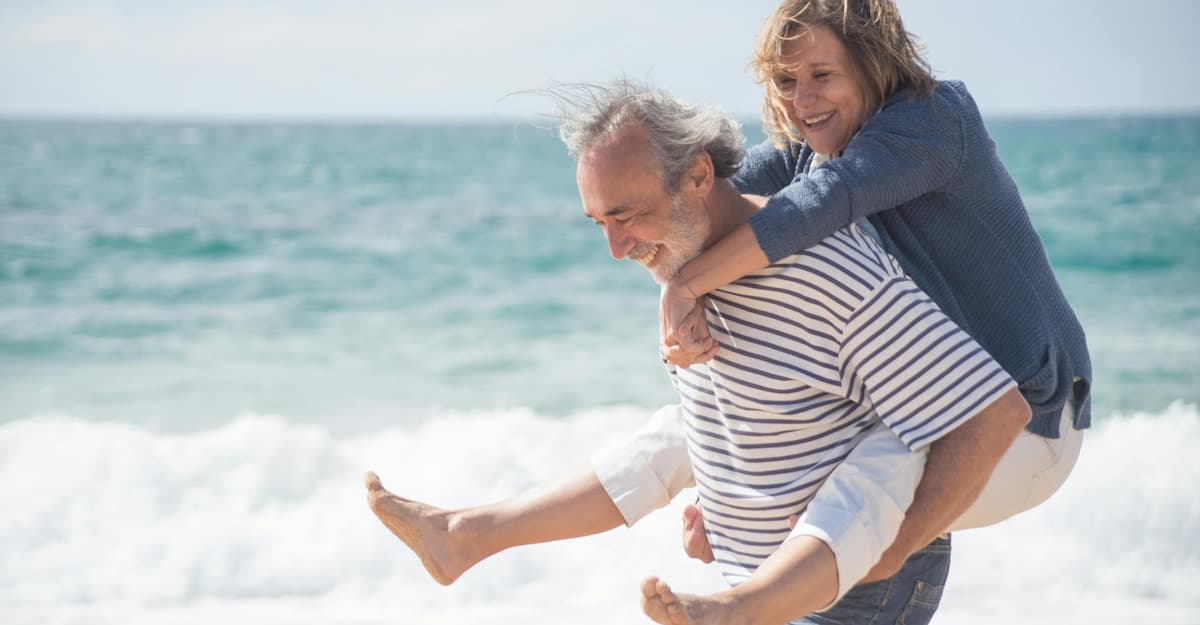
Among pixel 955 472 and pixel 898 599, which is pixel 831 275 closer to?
pixel 955 472

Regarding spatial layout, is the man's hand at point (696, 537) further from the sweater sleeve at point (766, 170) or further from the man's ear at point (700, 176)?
the sweater sleeve at point (766, 170)

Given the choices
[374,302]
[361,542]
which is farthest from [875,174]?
[374,302]

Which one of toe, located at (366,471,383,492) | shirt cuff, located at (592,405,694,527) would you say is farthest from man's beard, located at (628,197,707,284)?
toe, located at (366,471,383,492)

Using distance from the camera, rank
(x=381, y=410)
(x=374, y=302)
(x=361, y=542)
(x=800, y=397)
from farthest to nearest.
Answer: (x=374, y=302), (x=381, y=410), (x=361, y=542), (x=800, y=397)

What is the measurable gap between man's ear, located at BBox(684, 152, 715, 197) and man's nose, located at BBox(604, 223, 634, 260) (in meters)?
0.13

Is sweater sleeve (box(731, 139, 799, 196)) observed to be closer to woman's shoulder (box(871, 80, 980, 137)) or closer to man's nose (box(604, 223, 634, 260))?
woman's shoulder (box(871, 80, 980, 137))

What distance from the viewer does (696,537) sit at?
2240 millimetres

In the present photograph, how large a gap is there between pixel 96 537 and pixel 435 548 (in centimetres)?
325

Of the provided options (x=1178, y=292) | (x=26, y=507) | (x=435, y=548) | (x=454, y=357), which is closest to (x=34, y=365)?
(x=454, y=357)

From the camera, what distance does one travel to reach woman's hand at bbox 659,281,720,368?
6.61ft

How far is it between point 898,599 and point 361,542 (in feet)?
10.2

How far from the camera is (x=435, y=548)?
2.32 m

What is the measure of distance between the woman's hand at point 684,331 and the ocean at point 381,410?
220cm

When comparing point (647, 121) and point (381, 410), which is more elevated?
point (381, 410)
